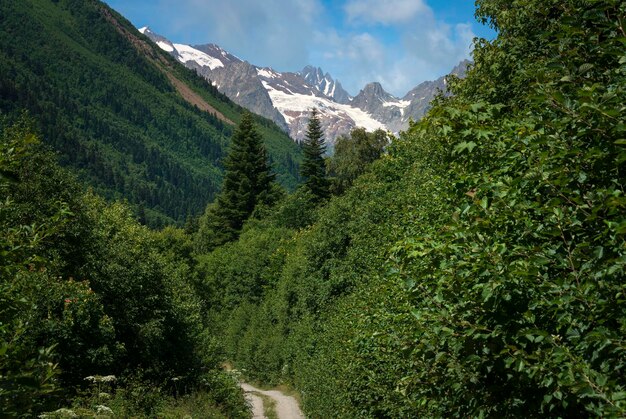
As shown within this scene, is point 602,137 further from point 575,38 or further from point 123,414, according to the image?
point 123,414

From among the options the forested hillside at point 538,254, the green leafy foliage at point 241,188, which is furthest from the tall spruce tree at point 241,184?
the forested hillside at point 538,254

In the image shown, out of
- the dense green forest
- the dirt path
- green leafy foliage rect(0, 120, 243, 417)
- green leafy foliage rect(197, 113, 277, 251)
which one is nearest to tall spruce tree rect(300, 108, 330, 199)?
green leafy foliage rect(197, 113, 277, 251)

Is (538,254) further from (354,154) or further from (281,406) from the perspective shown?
(354,154)

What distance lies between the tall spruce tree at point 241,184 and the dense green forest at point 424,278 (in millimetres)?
18794

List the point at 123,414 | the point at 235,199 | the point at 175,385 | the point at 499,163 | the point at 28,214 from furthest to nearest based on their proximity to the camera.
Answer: the point at 235,199 → the point at 175,385 → the point at 28,214 → the point at 123,414 → the point at 499,163

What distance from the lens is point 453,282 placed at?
15.6 ft

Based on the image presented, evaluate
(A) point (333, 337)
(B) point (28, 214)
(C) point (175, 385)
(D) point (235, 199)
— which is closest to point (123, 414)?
(C) point (175, 385)

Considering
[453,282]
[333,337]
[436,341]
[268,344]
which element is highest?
[453,282]

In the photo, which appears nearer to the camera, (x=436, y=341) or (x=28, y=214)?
(x=436, y=341)

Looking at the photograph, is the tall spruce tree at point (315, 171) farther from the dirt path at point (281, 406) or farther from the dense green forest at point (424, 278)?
the dirt path at point (281, 406)

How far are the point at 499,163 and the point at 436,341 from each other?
206cm

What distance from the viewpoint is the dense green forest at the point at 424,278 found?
3.89 m

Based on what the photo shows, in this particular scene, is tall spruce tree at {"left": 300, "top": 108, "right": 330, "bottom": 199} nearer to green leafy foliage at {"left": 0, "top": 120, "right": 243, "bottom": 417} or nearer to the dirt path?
the dirt path

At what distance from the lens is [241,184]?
66750 millimetres
